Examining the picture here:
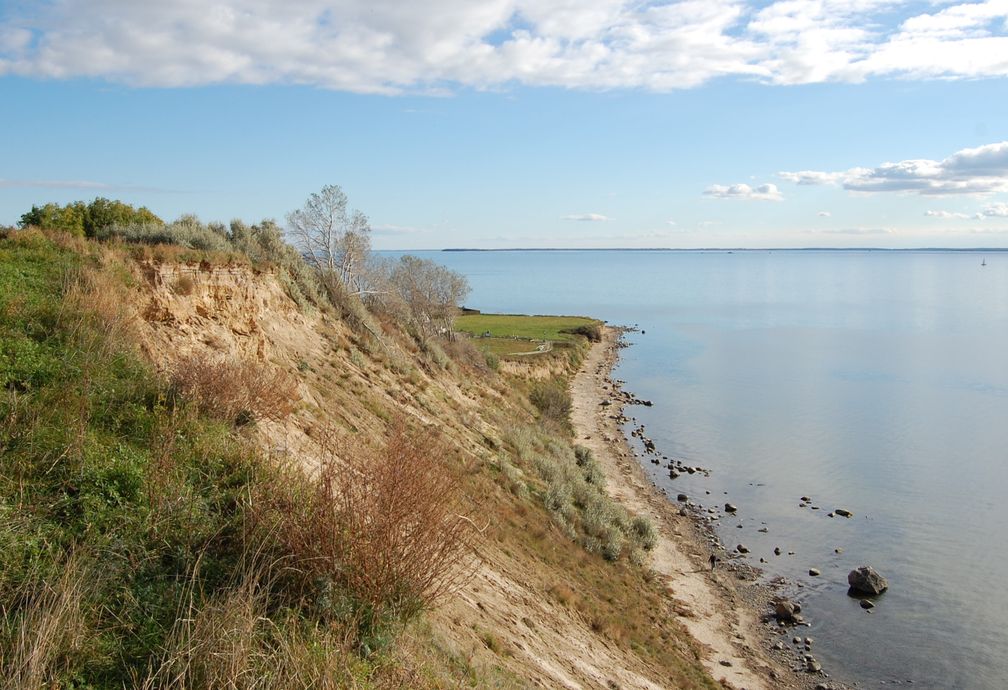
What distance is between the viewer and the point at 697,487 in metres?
35.9

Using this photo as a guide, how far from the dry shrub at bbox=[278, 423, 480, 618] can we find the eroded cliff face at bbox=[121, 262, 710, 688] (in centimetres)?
69

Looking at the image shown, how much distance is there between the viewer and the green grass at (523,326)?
78375 millimetres

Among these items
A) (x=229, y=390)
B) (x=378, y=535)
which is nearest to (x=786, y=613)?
(x=229, y=390)

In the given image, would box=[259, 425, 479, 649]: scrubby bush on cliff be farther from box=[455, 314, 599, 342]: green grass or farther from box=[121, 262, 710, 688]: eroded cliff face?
box=[455, 314, 599, 342]: green grass

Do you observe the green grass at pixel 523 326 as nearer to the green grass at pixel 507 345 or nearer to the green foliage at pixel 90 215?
the green grass at pixel 507 345

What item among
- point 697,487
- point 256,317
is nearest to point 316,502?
point 256,317

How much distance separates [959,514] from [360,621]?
110 ft

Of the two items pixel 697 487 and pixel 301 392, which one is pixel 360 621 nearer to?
pixel 301 392

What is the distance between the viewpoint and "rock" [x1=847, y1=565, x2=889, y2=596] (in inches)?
954

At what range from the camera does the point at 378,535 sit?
678 centimetres

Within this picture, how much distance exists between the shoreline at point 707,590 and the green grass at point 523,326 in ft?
120

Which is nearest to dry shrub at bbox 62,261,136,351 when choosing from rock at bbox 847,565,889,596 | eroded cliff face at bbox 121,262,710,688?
eroded cliff face at bbox 121,262,710,688

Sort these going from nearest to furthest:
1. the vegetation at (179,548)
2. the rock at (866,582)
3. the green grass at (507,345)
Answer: the vegetation at (179,548)
the rock at (866,582)
the green grass at (507,345)

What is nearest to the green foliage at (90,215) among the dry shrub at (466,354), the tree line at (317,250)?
the tree line at (317,250)
